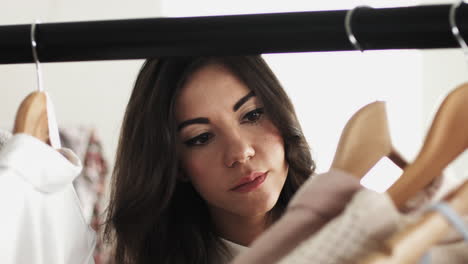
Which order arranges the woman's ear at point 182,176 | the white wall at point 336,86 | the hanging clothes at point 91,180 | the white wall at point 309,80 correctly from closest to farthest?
the woman's ear at point 182,176 → the hanging clothes at point 91,180 → the white wall at point 309,80 → the white wall at point 336,86

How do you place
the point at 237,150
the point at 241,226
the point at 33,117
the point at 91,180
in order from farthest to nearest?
1. the point at 91,180
2. the point at 241,226
3. the point at 237,150
4. the point at 33,117

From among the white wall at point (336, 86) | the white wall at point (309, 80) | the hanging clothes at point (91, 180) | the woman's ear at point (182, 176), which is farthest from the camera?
the white wall at point (336, 86)

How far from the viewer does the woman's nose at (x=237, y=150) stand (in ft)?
3.09

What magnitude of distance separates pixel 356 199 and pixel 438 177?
10cm

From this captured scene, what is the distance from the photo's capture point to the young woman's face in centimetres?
96

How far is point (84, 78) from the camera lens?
241 cm

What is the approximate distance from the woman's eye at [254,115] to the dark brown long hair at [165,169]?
0.02 m

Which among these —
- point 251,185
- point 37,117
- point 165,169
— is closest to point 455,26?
point 37,117

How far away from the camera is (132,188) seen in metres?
1.08

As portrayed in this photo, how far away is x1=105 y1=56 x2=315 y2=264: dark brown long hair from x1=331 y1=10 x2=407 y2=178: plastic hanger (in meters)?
0.48

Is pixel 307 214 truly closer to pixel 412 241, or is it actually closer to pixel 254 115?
pixel 412 241

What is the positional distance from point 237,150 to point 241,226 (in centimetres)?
26

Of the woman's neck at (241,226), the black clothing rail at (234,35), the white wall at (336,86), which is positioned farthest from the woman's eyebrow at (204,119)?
the white wall at (336,86)

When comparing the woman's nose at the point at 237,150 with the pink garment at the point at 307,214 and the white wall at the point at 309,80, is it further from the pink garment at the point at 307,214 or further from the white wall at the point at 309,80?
the white wall at the point at 309,80
